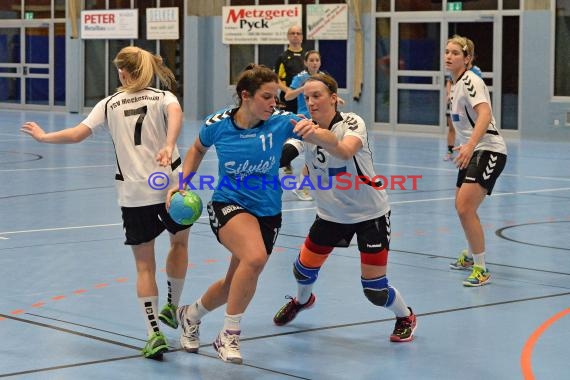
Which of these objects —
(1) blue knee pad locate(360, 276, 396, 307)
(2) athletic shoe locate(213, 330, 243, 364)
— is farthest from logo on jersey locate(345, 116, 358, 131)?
(2) athletic shoe locate(213, 330, 243, 364)

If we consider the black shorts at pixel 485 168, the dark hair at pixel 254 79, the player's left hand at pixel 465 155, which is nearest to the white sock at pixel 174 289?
the dark hair at pixel 254 79

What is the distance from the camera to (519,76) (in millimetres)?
24172

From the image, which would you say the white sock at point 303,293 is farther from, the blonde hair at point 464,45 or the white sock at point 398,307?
the blonde hair at point 464,45

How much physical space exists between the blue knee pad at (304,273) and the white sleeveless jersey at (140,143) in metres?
1.10

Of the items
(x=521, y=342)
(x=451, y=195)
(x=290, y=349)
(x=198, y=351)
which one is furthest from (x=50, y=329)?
(x=451, y=195)

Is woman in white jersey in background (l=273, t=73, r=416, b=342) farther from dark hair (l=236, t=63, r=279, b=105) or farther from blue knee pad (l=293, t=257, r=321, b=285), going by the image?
dark hair (l=236, t=63, r=279, b=105)

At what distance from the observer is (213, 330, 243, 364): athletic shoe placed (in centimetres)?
619

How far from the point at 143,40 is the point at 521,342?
86.9 ft

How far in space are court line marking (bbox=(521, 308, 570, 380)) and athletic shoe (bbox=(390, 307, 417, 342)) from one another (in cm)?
69

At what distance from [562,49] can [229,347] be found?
61.6 feet

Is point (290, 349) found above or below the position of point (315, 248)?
below

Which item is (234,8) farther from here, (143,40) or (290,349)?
(290,349)

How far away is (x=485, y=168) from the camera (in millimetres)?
9039

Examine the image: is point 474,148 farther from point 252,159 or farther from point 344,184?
point 252,159
